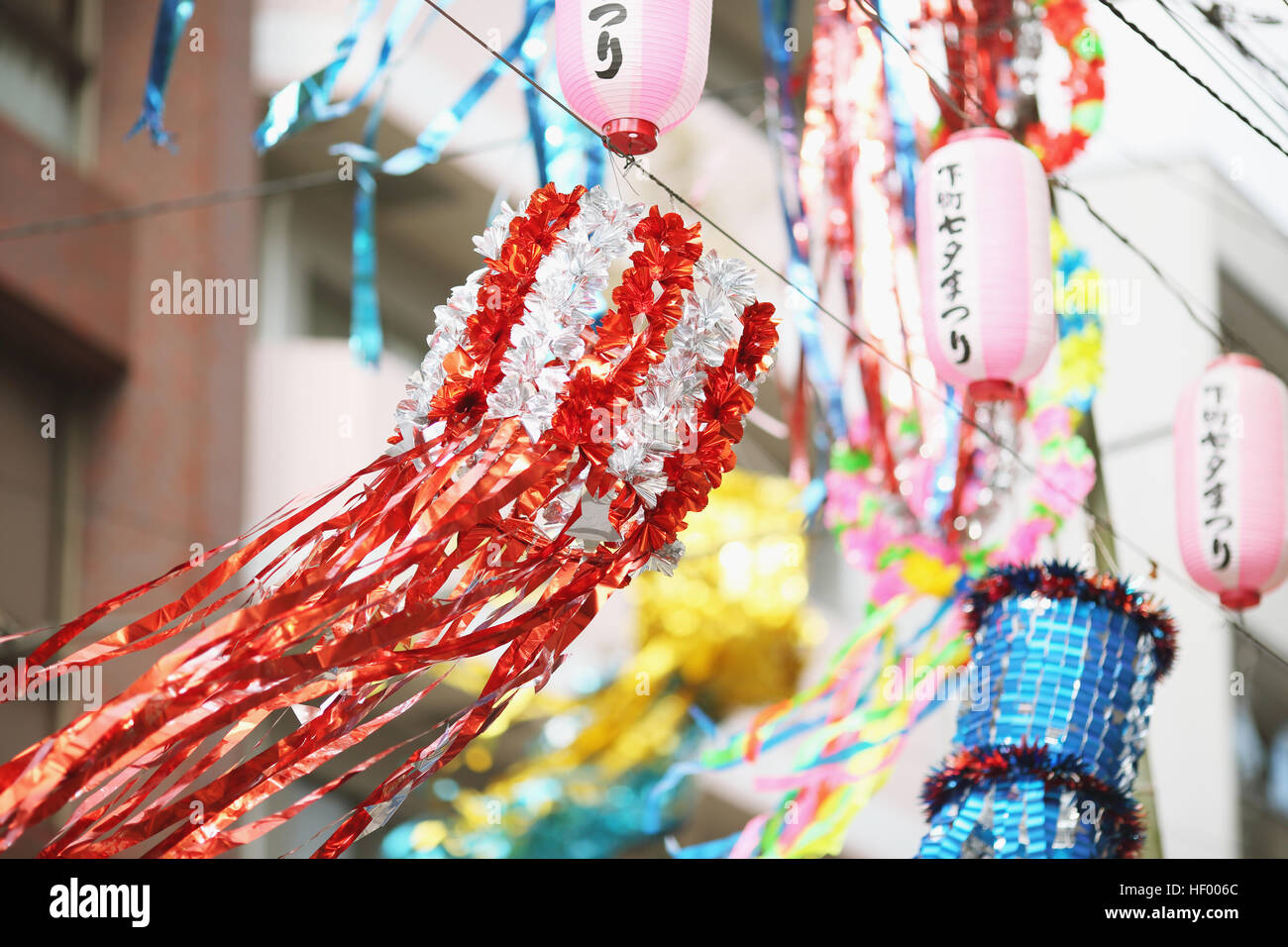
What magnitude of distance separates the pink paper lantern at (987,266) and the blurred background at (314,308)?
1.59 ft

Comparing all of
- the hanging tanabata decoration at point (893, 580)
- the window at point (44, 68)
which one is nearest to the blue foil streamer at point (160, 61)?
the window at point (44, 68)

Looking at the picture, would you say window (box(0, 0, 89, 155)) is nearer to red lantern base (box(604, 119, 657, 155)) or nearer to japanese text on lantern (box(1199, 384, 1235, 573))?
red lantern base (box(604, 119, 657, 155))

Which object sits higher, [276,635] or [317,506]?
[317,506]

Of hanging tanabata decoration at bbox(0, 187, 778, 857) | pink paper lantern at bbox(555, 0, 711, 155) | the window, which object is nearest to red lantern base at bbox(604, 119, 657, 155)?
pink paper lantern at bbox(555, 0, 711, 155)

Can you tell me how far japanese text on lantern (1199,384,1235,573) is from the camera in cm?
321

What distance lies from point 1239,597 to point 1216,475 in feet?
0.93

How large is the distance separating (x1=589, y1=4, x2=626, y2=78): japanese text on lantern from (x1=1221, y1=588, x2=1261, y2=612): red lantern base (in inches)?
80.5

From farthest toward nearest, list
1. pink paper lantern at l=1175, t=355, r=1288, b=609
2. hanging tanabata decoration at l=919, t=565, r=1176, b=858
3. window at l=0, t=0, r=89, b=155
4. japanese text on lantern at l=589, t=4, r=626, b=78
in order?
window at l=0, t=0, r=89, b=155, pink paper lantern at l=1175, t=355, r=1288, b=609, hanging tanabata decoration at l=919, t=565, r=1176, b=858, japanese text on lantern at l=589, t=4, r=626, b=78

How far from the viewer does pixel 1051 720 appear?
7.43 feet

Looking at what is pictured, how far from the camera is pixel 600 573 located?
63.7 inches

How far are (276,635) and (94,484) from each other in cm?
307

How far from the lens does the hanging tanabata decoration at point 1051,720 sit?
219 cm
